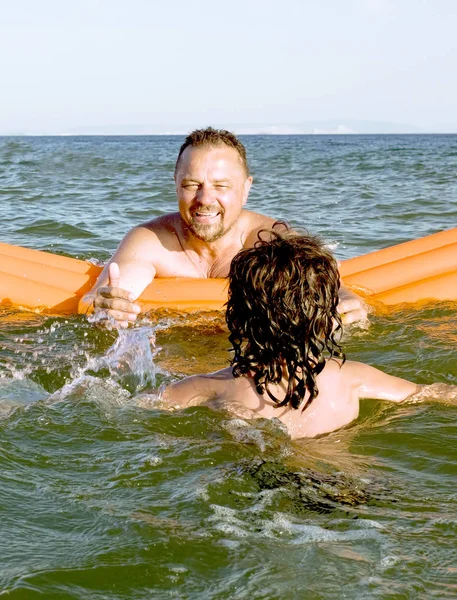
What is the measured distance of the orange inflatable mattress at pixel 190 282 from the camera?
542cm

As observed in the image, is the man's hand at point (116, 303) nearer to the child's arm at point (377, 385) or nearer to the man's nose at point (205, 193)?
the man's nose at point (205, 193)

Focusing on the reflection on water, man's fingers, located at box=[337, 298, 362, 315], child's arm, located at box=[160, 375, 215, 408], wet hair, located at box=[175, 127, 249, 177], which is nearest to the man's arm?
wet hair, located at box=[175, 127, 249, 177]

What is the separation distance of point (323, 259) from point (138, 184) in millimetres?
13166

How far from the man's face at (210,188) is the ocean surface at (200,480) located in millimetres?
613

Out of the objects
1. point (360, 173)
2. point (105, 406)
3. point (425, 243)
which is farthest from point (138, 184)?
point (105, 406)

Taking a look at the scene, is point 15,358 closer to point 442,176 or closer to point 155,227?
Answer: point 155,227

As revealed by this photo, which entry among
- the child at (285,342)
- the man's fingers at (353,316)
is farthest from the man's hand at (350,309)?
the child at (285,342)

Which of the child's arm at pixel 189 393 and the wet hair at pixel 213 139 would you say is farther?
the wet hair at pixel 213 139

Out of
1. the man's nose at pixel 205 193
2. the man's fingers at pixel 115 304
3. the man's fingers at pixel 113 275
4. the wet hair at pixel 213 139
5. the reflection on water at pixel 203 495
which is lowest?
the reflection on water at pixel 203 495

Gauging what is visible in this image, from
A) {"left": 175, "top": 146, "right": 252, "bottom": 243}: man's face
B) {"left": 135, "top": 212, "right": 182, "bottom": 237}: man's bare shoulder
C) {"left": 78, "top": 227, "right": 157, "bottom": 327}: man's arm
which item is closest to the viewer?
{"left": 78, "top": 227, "right": 157, "bottom": 327}: man's arm

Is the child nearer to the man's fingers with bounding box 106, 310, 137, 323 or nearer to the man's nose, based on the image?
the man's fingers with bounding box 106, 310, 137, 323

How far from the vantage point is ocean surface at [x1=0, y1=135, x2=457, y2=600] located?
2311mm

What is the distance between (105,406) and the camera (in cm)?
358

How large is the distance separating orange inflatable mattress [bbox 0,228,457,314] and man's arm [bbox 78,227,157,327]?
0.11 meters
